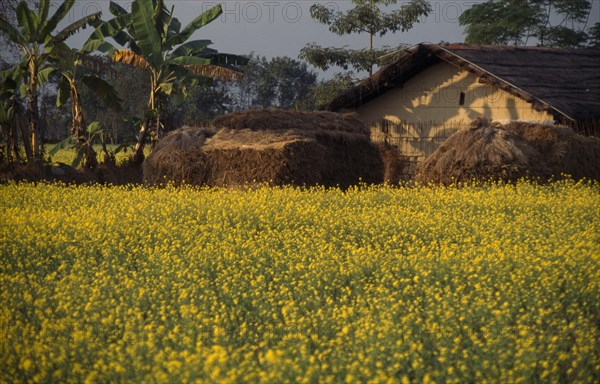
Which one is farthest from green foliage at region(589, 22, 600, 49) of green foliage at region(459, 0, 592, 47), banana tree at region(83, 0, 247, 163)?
banana tree at region(83, 0, 247, 163)

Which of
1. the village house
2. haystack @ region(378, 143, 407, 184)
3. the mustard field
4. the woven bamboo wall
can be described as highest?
the village house

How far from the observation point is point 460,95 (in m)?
18.9

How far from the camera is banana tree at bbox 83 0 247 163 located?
18.6 m

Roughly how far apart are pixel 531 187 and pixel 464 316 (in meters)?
7.92

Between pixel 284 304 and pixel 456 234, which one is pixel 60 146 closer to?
pixel 456 234

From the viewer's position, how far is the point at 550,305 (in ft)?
23.0

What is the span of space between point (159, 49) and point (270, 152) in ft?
18.2

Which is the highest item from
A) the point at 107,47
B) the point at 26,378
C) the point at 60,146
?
the point at 107,47

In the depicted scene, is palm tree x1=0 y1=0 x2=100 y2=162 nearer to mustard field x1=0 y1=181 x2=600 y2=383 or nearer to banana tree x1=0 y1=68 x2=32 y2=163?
banana tree x1=0 y1=68 x2=32 y2=163

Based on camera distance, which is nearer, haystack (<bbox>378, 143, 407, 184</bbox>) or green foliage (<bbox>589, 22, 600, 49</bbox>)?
haystack (<bbox>378, 143, 407, 184</bbox>)

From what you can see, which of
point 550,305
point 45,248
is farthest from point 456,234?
point 45,248

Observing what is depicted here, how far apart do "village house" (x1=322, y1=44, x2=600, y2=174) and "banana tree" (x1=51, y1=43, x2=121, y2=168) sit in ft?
17.8

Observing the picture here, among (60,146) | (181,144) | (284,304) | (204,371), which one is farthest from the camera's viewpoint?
(60,146)

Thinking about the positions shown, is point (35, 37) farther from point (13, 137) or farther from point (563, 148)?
point (563, 148)
